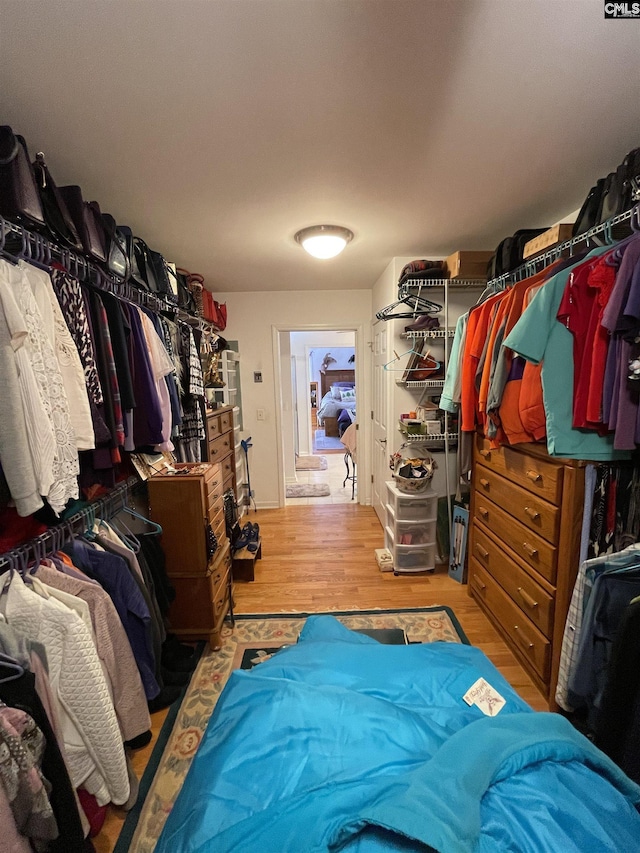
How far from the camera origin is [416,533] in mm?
2684

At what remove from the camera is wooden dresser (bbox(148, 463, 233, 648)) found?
1.81 m

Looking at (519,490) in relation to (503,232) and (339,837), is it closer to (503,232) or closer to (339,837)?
(339,837)

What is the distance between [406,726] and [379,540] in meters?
2.48

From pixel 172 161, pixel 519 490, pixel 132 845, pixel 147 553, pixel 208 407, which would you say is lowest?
pixel 132 845

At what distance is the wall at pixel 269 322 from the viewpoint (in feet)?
12.6

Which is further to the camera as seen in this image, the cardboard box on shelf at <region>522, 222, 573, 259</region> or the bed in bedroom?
the bed in bedroom

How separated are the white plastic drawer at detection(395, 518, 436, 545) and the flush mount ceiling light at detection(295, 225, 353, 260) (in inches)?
80.7

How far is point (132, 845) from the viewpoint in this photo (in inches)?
44.2

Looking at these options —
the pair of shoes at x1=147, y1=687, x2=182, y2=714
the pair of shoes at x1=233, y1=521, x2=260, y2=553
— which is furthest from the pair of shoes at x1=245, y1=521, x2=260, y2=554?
the pair of shoes at x1=147, y1=687, x2=182, y2=714

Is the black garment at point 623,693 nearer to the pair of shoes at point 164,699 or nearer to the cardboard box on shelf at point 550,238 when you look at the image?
the cardboard box on shelf at point 550,238

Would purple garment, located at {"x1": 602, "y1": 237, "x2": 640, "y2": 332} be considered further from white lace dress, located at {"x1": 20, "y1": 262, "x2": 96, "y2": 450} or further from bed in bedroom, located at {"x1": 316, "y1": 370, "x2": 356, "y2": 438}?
bed in bedroom, located at {"x1": 316, "y1": 370, "x2": 356, "y2": 438}

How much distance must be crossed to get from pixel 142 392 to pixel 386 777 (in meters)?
1.63

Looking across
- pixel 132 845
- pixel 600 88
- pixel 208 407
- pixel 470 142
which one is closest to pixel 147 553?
pixel 132 845

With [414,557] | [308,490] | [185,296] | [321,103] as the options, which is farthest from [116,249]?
[308,490]
